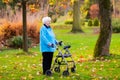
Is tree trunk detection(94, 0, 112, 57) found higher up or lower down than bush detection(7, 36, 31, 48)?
higher up

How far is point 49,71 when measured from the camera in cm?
1195

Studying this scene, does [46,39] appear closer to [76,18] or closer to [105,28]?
[105,28]

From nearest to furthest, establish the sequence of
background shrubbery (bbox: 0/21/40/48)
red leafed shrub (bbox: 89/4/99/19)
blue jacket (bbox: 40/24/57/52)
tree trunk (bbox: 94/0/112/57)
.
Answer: blue jacket (bbox: 40/24/57/52), tree trunk (bbox: 94/0/112/57), background shrubbery (bbox: 0/21/40/48), red leafed shrub (bbox: 89/4/99/19)

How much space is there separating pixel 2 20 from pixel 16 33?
1.44m

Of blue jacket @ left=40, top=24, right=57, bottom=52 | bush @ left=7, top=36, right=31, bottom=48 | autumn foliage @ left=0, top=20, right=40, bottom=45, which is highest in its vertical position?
blue jacket @ left=40, top=24, right=57, bottom=52

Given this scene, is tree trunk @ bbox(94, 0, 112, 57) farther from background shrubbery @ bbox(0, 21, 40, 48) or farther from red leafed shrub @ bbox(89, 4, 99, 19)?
red leafed shrub @ bbox(89, 4, 99, 19)

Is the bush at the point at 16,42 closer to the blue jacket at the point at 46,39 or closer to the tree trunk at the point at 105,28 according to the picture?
the tree trunk at the point at 105,28

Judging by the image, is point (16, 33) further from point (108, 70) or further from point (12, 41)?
point (108, 70)

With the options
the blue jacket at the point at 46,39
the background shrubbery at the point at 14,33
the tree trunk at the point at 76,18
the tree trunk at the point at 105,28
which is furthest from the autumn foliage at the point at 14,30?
the blue jacket at the point at 46,39

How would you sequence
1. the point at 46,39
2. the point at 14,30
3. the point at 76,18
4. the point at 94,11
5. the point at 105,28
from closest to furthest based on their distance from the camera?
the point at 46,39
the point at 105,28
the point at 14,30
the point at 76,18
the point at 94,11

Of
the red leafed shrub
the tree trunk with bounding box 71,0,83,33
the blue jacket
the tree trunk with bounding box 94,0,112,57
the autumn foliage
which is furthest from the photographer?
the red leafed shrub

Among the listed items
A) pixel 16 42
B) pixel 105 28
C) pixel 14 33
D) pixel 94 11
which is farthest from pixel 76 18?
pixel 94 11

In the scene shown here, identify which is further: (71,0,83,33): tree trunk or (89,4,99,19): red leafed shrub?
(89,4,99,19): red leafed shrub

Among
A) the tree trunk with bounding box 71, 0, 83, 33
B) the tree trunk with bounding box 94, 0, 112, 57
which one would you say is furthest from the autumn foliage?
the tree trunk with bounding box 71, 0, 83, 33
